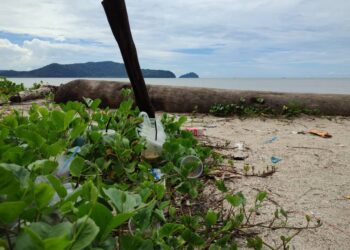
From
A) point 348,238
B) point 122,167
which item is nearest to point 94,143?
point 122,167

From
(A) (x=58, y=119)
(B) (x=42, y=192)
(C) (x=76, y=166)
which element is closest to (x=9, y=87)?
(A) (x=58, y=119)

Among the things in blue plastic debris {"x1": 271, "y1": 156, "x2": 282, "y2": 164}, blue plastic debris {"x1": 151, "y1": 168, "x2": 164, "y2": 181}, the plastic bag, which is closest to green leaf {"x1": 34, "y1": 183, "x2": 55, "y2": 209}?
blue plastic debris {"x1": 151, "y1": 168, "x2": 164, "y2": 181}

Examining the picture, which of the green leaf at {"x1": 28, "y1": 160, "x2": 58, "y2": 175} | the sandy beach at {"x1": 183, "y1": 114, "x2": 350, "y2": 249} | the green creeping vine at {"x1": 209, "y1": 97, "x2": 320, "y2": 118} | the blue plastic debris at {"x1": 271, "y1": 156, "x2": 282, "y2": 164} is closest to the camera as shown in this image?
the green leaf at {"x1": 28, "y1": 160, "x2": 58, "y2": 175}

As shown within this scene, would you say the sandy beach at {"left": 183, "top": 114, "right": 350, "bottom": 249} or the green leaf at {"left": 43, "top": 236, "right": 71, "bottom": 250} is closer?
the green leaf at {"left": 43, "top": 236, "right": 71, "bottom": 250}

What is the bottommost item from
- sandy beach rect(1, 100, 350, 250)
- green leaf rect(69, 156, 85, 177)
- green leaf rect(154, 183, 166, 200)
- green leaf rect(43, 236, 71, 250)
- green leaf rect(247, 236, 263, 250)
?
sandy beach rect(1, 100, 350, 250)

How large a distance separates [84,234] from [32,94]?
8001mm

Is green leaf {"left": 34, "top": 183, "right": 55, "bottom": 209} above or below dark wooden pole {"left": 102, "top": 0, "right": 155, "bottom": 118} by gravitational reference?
below

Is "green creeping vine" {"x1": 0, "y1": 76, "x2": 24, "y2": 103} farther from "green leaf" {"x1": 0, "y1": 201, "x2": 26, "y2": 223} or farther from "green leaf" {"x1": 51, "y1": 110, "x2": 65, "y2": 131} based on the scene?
"green leaf" {"x1": 0, "y1": 201, "x2": 26, "y2": 223}

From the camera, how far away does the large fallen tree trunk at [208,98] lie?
622cm

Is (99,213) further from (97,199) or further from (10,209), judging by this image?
(97,199)

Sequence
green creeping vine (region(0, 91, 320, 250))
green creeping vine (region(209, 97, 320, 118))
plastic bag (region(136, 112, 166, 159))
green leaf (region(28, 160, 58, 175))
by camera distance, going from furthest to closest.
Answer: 1. green creeping vine (region(209, 97, 320, 118))
2. plastic bag (region(136, 112, 166, 159))
3. green leaf (region(28, 160, 58, 175))
4. green creeping vine (region(0, 91, 320, 250))

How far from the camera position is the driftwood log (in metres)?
7.19

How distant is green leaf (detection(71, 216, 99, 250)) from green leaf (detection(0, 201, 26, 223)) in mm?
94

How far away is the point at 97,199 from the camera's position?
3.06 ft
